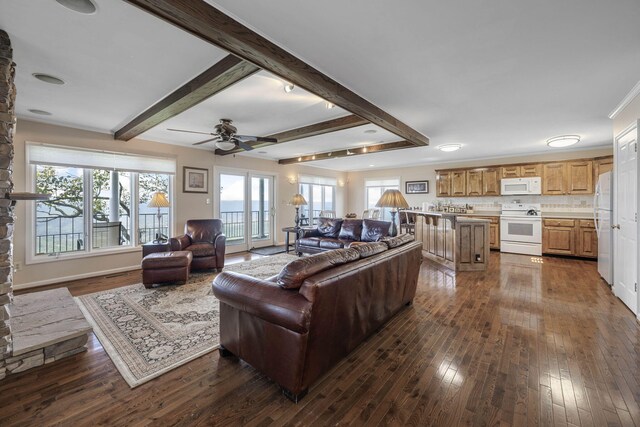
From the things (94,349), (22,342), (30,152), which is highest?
(30,152)

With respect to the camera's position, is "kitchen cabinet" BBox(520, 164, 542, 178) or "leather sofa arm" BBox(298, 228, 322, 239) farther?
"kitchen cabinet" BBox(520, 164, 542, 178)

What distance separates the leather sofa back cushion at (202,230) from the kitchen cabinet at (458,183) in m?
6.22

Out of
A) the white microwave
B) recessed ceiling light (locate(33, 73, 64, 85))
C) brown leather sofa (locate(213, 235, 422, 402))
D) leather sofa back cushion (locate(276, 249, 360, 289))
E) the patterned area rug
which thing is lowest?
the patterned area rug

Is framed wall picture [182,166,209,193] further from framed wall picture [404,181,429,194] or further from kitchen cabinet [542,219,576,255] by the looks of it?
kitchen cabinet [542,219,576,255]

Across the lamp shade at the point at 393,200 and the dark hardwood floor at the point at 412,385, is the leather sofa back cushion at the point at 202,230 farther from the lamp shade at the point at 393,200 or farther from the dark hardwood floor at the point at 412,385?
the lamp shade at the point at 393,200

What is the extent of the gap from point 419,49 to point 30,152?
540cm

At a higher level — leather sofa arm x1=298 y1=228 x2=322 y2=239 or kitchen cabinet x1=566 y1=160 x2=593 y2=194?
kitchen cabinet x1=566 y1=160 x2=593 y2=194

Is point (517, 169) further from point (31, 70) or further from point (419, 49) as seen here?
point (31, 70)

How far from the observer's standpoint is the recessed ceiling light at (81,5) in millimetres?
1666

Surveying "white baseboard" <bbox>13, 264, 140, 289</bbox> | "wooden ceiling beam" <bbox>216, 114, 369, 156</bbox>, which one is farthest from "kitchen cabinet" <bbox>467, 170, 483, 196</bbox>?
"white baseboard" <bbox>13, 264, 140, 289</bbox>

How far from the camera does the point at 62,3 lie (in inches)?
66.2

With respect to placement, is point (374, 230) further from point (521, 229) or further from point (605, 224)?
point (521, 229)

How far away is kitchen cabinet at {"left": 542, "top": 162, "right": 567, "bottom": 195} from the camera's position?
19.7 ft

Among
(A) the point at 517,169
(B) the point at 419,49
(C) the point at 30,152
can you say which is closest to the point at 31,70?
(C) the point at 30,152
